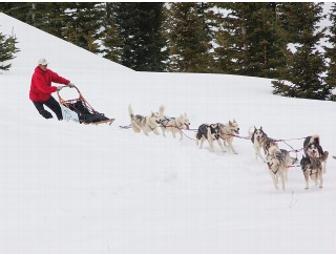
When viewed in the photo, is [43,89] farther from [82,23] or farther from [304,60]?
[82,23]

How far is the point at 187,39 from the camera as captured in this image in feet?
97.7

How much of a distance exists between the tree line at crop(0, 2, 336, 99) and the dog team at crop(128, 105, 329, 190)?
8302 millimetres

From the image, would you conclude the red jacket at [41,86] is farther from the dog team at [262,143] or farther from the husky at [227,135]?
the husky at [227,135]

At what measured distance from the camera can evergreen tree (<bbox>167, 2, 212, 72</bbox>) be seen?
1165 inches

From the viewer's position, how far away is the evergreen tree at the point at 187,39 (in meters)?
29.6

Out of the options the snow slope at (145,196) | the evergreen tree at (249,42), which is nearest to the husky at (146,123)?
the snow slope at (145,196)

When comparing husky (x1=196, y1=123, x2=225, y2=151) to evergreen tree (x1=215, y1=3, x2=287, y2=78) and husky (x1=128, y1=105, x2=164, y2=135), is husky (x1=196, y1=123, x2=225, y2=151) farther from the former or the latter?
evergreen tree (x1=215, y1=3, x2=287, y2=78)

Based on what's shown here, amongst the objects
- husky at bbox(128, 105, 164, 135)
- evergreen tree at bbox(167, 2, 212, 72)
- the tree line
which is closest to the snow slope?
husky at bbox(128, 105, 164, 135)

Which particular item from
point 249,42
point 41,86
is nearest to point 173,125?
point 41,86

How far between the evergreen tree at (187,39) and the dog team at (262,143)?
62.9 ft

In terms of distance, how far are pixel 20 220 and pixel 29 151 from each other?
2067mm

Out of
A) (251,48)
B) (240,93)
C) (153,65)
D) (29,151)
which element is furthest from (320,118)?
(153,65)

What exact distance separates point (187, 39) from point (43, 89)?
2033 cm

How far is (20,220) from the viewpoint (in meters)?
5.40
